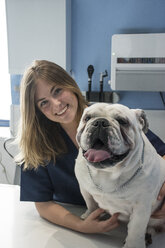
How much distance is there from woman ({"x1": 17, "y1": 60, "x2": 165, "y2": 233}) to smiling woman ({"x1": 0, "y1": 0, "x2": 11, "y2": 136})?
5.07ft

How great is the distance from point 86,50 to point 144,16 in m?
0.50

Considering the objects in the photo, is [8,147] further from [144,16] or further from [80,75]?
[144,16]

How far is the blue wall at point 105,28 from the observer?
1.82 meters

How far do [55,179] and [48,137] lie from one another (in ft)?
0.53

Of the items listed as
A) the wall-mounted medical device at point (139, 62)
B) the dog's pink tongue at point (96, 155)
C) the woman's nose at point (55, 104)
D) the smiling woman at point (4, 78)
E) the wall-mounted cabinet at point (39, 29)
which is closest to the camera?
the dog's pink tongue at point (96, 155)

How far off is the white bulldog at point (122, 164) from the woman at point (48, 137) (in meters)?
0.23

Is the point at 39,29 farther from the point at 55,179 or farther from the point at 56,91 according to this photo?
the point at 55,179

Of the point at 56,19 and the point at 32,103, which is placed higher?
the point at 56,19

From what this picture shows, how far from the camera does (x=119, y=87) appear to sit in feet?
5.77

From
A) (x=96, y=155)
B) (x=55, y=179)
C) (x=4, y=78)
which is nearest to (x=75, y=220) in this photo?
(x=55, y=179)

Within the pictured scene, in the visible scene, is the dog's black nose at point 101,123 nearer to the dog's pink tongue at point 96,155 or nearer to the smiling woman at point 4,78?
the dog's pink tongue at point 96,155

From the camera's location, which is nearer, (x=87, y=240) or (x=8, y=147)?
(x=87, y=240)

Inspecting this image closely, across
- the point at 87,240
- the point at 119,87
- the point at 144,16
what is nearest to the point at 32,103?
the point at 87,240

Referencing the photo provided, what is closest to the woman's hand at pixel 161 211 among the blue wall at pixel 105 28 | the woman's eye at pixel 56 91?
the woman's eye at pixel 56 91
